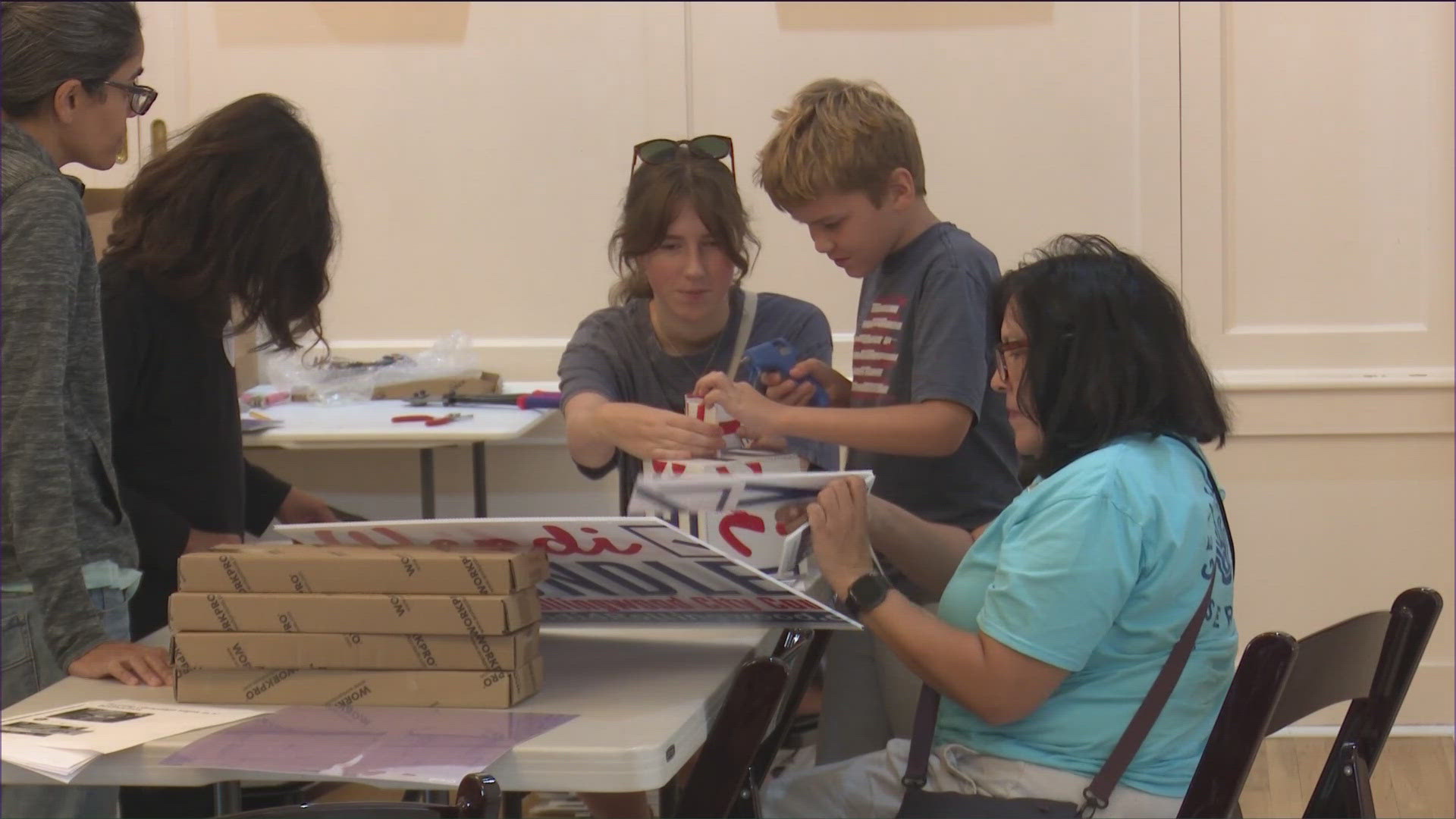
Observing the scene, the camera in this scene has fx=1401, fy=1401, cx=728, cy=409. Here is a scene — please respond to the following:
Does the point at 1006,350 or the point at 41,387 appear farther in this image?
the point at 1006,350

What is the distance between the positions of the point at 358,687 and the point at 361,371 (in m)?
2.56

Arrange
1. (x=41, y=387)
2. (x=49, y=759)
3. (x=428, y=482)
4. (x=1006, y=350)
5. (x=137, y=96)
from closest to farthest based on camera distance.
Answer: (x=49, y=759) → (x=41, y=387) → (x=1006, y=350) → (x=137, y=96) → (x=428, y=482)

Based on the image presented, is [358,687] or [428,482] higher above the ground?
[358,687]

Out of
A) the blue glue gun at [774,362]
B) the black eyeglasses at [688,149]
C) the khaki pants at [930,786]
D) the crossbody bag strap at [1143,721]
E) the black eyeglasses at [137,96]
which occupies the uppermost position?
the black eyeglasses at [137,96]

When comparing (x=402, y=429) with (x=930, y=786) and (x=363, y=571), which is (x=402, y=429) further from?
(x=930, y=786)

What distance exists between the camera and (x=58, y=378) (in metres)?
1.44

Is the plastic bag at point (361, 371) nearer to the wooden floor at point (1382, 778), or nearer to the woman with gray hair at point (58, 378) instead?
the woman with gray hair at point (58, 378)

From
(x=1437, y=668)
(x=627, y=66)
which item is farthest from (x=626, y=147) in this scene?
(x=1437, y=668)

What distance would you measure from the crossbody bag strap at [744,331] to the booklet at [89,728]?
94cm

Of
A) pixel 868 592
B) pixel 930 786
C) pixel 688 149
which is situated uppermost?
pixel 688 149

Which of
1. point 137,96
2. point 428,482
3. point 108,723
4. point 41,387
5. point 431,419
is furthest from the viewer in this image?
point 428,482

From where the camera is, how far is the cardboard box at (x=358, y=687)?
1378 millimetres

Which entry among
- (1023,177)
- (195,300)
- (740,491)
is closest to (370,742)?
(740,491)

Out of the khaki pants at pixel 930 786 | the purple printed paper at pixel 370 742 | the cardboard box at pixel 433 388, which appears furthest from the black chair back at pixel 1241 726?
the cardboard box at pixel 433 388
